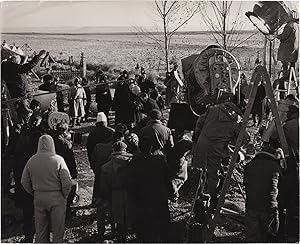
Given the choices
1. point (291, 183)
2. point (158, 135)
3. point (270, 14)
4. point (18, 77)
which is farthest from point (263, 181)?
point (18, 77)

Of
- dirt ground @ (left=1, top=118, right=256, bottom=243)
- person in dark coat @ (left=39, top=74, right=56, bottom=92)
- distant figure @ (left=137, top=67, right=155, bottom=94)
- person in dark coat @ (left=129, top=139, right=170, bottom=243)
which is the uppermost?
person in dark coat @ (left=39, top=74, right=56, bottom=92)

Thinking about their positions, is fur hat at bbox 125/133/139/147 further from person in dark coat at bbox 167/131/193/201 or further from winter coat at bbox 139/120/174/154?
person in dark coat at bbox 167/131/193/201

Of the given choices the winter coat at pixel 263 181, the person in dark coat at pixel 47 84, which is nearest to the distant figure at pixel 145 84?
the person in dark coat at pixel 47 84

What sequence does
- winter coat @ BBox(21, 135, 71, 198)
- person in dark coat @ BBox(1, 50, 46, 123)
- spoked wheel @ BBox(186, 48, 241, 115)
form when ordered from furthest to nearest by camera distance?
1. person in dark coat @ BBox(1, 50, 46, 123)
2. spoked wheel @ BBox(186, 48, 241, 115)
3. winter coat @ BBox(21, 135, 71, 198)

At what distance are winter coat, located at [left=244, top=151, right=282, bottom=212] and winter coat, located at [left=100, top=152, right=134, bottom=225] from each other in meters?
1.21

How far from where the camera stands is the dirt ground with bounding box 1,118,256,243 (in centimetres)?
600

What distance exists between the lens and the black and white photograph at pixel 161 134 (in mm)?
5527

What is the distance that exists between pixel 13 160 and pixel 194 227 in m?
2.09

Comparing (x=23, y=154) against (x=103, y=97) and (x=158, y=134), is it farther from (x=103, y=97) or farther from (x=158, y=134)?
(x=103, y=97)

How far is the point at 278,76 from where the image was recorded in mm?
6809

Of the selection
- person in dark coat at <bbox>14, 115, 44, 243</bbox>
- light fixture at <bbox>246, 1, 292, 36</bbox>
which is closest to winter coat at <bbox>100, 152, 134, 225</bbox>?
person in dark coat at <bbox>14, 115, 44, 243</bbox>

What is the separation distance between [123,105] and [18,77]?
1.59m

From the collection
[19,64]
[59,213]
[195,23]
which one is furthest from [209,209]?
[19,64]

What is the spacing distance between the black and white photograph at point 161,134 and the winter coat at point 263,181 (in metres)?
0.01
